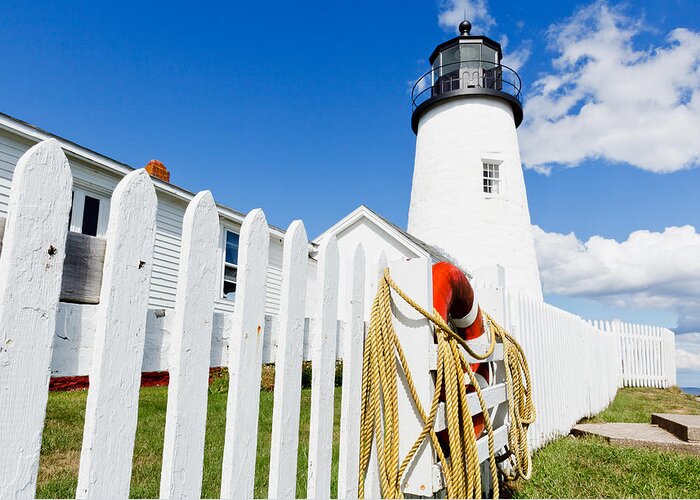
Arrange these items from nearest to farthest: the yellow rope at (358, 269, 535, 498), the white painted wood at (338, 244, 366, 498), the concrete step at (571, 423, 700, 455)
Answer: the white painted wood at (338, 244, 366, 498), the yellow rope at (358, 269, 535, 498), the concrete step at (571, 423, 700, 455)

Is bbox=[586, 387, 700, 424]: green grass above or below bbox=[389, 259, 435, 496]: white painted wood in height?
below

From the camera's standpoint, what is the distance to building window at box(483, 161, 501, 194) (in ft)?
52.0

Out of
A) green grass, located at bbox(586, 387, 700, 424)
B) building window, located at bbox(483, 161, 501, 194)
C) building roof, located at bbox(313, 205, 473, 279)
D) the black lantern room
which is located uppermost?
the black lantern room

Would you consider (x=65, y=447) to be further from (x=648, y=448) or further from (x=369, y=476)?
(x=648, y=448)

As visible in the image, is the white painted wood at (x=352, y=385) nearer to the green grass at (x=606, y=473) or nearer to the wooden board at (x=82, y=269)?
the wooden board at (x=82, y=269)

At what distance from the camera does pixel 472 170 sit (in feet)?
51.4

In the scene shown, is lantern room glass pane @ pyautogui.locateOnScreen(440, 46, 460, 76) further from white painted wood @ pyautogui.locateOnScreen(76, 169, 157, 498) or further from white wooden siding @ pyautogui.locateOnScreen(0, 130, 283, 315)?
white painted wood @ pyautogui.locateOnScreen(76, 169, 157, 498)

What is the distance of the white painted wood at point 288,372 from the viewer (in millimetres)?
1630

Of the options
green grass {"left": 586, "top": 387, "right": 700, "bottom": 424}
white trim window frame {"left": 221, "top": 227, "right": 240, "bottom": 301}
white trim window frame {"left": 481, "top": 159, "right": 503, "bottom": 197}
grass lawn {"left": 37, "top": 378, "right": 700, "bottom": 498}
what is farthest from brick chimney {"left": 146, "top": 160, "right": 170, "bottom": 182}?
green grass {"left": 586, "top": 387, "right": 700, "bottom": 424}

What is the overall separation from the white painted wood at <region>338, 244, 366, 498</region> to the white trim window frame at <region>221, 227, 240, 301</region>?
31.8 feet

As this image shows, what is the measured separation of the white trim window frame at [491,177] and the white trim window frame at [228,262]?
8.08 m

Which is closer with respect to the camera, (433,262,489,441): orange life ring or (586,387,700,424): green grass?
(433,262,489,441): orange life ring

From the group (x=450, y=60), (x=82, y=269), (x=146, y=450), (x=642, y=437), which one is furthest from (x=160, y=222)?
(x=450, y=60)

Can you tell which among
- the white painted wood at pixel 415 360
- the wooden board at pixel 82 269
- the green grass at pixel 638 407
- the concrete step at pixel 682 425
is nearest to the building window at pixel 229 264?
the green grass at pixel 638 407
